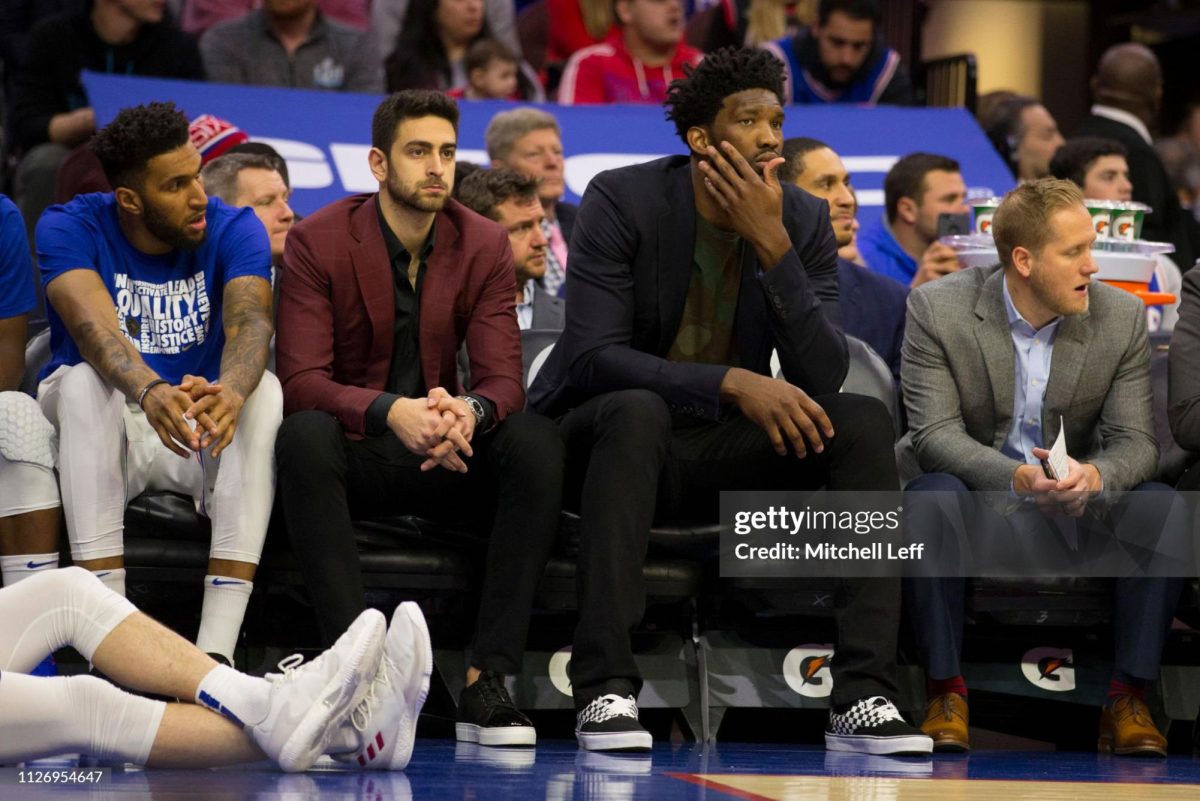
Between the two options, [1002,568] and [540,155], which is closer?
[1002,568]

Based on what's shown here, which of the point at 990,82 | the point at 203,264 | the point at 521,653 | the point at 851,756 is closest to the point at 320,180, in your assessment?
the point at 203,264

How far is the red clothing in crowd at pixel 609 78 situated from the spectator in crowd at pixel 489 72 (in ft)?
1.13

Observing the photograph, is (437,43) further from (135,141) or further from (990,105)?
(135,141)

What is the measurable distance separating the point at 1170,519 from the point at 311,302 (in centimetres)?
200

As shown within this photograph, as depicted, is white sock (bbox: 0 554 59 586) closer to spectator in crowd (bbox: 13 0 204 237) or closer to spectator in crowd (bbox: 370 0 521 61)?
spectator in crowd (bbox: 13 0 204 237)

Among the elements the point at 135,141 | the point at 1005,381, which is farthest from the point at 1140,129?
the point at 135,141

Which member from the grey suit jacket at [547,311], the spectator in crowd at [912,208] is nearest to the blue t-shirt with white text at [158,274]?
the grey suit jacket at [547,311]

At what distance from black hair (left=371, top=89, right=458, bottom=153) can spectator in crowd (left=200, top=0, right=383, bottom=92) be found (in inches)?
123

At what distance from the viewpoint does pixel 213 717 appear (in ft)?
9.09

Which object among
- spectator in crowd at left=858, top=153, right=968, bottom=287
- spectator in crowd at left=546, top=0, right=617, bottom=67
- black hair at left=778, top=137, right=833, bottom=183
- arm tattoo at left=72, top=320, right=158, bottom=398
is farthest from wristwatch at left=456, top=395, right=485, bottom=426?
spectator in crowd at left=546, top=0, right=617, bottom=67

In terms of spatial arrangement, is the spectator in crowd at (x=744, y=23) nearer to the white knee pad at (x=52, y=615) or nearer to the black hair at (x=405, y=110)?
the black hair at (x=405, y=110)

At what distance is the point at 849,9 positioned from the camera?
24.2ft

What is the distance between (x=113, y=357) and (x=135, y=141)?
0.56m

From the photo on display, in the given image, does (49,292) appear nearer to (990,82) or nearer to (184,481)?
(184,481)
